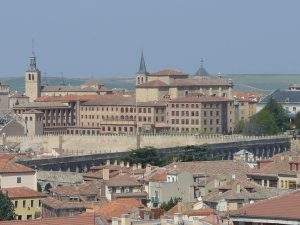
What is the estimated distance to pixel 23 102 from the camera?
16612cm

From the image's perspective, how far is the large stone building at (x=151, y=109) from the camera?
144 metres

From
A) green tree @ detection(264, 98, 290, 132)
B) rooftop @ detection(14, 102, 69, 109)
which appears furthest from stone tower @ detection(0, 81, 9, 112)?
green tree @ detection(264, 98, 290, 132)

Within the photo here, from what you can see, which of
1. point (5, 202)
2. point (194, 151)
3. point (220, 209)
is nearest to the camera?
point (220, 209)

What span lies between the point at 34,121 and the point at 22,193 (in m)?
91.3

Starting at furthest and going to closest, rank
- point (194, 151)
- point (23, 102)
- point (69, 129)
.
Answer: point (23, 102)
point (69, 129)
point (194, 151)

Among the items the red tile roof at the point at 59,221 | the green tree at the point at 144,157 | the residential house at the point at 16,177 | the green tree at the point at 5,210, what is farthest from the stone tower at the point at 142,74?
the red tile roof at the point at 59,221

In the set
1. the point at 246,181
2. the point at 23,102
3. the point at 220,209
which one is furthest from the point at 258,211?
the point at 23,102

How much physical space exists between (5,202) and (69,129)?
104168 mm

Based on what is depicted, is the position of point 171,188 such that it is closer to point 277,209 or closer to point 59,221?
point 59,221

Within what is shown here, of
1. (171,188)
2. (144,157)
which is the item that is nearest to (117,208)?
(171,188)

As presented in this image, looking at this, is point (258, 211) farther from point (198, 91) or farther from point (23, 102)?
point (23, 102)

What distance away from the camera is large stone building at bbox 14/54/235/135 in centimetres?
14412

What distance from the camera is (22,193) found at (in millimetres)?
57031

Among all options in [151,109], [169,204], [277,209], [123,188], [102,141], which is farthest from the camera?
[151,109]
